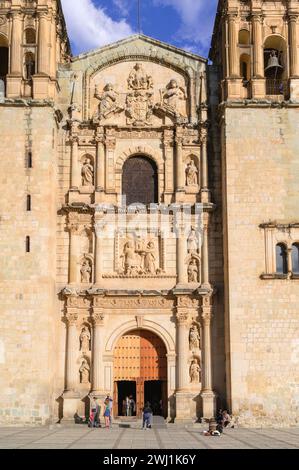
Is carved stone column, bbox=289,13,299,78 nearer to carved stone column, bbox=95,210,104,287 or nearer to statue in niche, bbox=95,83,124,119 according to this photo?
statue in niche, bbox=95,83,124,119

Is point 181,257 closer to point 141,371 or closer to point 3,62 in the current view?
point 141,371

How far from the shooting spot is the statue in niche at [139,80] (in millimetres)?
26234

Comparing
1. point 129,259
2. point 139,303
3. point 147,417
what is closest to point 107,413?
point 147,417

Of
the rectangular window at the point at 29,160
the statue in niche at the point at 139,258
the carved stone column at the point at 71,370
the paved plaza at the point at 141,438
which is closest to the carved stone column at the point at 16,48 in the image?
the rectangular window at the point at 29,160

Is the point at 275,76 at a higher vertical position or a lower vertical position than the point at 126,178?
higher

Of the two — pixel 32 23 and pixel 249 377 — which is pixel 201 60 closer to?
pixel 32 23

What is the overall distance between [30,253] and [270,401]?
29.5ft

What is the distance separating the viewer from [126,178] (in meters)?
25.8

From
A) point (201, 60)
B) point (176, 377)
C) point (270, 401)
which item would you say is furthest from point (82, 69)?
point (270, 401)

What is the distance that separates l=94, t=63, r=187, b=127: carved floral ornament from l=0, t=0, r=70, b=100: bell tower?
1953mm

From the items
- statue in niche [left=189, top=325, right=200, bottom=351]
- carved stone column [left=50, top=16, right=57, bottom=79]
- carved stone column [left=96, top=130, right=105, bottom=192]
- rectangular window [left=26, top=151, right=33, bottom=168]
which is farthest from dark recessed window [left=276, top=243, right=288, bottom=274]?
carved stone column [left=50, top=16, right=57, bottom=79]

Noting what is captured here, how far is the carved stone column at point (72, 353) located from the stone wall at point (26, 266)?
65 centimetres

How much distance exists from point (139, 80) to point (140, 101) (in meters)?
0.81

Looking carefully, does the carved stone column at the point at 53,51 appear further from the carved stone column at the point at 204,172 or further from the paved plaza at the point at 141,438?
the paved plaza at the point at 141,438
